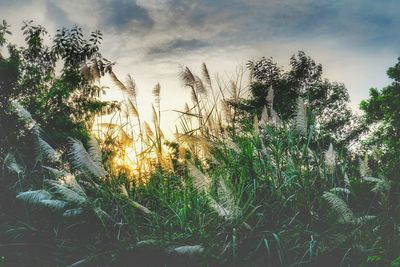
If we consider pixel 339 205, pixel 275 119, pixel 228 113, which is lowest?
pixel 339 205

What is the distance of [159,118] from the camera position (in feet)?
21.6

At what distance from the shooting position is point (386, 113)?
2127 centimetres

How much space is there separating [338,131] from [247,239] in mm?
25962

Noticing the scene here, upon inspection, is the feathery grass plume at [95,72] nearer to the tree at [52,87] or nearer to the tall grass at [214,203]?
the tall grass at [214,203]

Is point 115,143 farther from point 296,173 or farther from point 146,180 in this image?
point 296,173

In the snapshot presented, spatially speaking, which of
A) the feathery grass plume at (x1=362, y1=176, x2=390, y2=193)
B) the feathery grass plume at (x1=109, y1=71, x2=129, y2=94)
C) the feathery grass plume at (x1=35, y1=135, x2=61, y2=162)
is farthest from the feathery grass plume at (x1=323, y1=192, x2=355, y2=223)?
the feathery grass plume at (x1=109, y1=71, x2=129, y2=94)

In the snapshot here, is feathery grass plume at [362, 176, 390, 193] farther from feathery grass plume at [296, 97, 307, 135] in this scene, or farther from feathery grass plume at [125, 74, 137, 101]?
feathery grass plume at [125, 74, 137, 101]

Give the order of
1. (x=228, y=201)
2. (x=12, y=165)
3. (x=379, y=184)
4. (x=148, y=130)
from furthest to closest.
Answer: (x=148, y=130) < (x=12, y=165) < (x=379, y=184) < (x=228, y=201)

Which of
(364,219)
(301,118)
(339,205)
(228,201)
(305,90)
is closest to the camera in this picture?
(228,201)

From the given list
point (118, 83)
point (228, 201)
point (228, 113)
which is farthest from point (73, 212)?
point (228, 113)

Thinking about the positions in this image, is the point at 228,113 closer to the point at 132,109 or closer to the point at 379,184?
the point at 132,109

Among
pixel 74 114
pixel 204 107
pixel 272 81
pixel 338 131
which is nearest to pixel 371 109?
pixel 272 81

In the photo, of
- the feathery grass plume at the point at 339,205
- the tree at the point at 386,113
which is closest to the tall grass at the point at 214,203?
the feathery grass plume at the point at 339,205

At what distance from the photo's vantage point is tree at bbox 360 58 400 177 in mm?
20297
